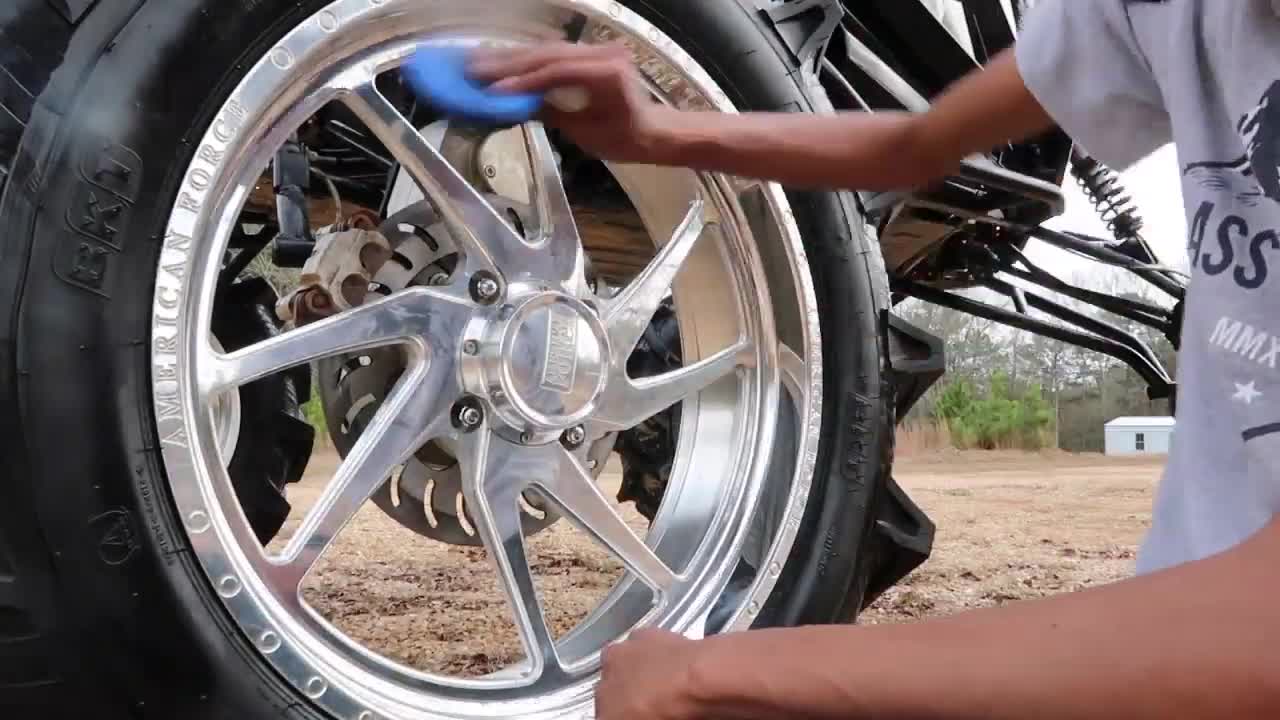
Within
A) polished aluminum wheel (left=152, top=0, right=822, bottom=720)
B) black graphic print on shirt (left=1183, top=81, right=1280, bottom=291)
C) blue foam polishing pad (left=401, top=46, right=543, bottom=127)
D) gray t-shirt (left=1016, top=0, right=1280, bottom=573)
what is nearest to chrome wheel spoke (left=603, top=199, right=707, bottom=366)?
polished aluminum wheel (left=152, top=0, right=822, bottom=720)

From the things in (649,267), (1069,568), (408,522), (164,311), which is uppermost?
(649,267)

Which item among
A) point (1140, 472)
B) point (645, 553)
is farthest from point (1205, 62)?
point (1140, 472)

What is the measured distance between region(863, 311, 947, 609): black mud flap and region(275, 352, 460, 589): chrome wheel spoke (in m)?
0.67

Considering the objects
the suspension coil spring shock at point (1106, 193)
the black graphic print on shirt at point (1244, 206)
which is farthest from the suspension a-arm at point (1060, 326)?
the black graphic print on shirt at point (1244, 206)

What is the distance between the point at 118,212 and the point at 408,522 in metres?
0.87

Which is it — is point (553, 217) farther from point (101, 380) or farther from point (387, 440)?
point (101, 380)

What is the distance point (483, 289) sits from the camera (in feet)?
4.25

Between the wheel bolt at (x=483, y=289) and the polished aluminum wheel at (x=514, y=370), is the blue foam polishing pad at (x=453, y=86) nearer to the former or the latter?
the polished aluminum wheel at (x=514, y=370)

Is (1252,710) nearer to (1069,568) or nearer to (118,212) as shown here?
(118,212)

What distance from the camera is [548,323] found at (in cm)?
131

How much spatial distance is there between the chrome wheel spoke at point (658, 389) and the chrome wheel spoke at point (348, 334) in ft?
0.83

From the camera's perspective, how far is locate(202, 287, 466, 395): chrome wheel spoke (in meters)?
1.13

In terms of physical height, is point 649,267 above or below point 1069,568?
above

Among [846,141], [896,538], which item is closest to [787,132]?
[846,141]
